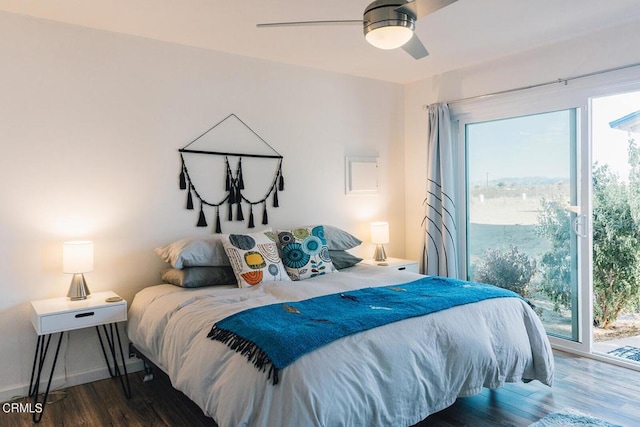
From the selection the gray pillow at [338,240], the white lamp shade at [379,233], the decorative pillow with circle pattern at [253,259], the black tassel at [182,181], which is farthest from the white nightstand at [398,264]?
the black tassel at [182,181]

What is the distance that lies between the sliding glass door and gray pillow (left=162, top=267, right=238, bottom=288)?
2.49 m

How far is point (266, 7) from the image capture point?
2.81 metres

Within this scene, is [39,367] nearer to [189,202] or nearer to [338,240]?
[189,202]

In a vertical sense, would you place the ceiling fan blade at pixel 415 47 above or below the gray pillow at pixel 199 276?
above

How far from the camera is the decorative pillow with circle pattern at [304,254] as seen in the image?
339 cm

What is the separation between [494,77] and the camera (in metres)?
4.06

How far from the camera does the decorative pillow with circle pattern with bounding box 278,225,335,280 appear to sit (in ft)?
11.1

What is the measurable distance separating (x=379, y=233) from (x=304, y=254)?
3.81 feet

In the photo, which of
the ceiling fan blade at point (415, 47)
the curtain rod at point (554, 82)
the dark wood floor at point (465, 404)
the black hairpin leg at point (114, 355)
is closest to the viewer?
the ceiling fan blade at point (415, 47)

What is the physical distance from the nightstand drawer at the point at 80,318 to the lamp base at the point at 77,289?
0.72 feet

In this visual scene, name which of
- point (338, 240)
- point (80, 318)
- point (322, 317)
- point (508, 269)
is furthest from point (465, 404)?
point (80, 318)

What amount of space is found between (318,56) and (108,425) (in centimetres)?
312

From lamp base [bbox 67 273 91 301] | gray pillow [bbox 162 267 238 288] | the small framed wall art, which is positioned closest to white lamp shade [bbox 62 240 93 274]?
lamp base [bbox 67 273 91 301]

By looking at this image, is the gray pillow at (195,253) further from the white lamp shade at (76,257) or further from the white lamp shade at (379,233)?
the white lamp shade at (379,233)
